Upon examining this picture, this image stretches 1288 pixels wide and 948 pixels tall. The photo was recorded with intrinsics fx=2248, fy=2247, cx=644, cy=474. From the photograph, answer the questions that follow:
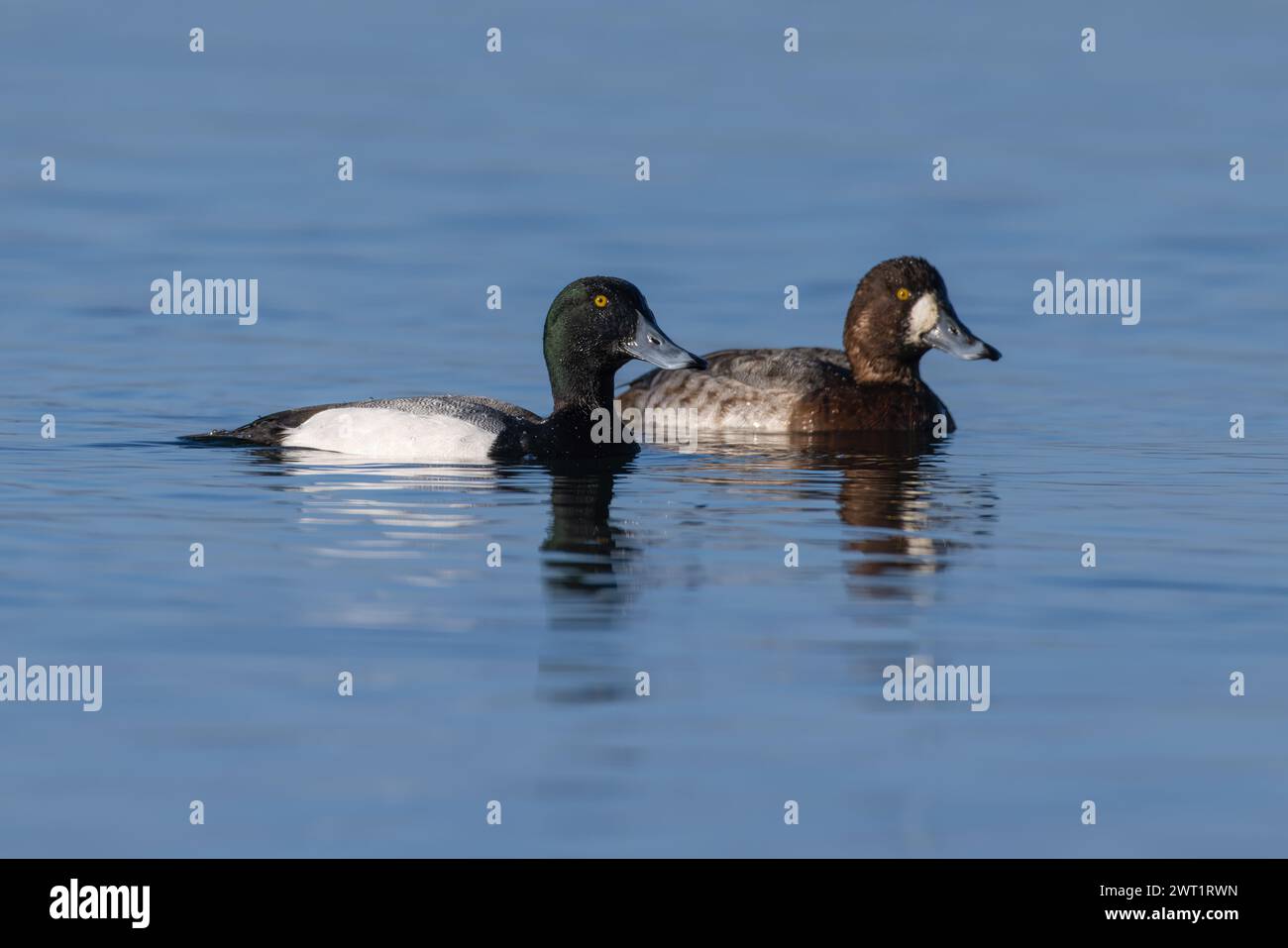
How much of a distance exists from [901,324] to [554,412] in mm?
3696

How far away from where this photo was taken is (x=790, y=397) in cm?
1794

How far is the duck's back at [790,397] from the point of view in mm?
17672

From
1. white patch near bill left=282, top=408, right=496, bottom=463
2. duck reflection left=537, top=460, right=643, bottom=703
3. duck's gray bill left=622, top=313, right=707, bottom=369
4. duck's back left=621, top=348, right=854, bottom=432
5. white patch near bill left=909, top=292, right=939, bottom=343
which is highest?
white patch near bill left=909, top=292, right=939, bottom=343

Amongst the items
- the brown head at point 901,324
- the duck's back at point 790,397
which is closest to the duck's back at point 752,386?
the duck's back at point 790,397

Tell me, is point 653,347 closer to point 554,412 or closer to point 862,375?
point 554,412

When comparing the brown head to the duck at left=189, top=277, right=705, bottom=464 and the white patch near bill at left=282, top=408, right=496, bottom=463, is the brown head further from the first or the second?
the white patch near bill at left=282, top=408, right=496, bottom=463

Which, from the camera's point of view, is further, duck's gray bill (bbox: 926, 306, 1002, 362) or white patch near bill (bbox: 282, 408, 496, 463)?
duck's gray bill (bbox: 926, 306, 1002, 362)

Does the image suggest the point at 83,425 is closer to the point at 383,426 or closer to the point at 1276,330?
the point at 383,426

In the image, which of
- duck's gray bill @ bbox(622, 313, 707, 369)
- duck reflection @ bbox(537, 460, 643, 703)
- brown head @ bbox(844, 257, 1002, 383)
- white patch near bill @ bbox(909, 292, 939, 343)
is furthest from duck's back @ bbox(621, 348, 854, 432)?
duck reflection @ bbox(537, 460, 643, 703)

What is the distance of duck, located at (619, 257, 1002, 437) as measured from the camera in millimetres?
17719

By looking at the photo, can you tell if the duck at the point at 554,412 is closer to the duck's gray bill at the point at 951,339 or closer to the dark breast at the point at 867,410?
the dark breast at the point at 867,410

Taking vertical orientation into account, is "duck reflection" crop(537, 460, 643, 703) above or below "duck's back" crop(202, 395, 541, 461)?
below

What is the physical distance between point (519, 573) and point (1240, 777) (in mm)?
4217

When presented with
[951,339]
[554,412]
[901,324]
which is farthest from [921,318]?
[554,412]
